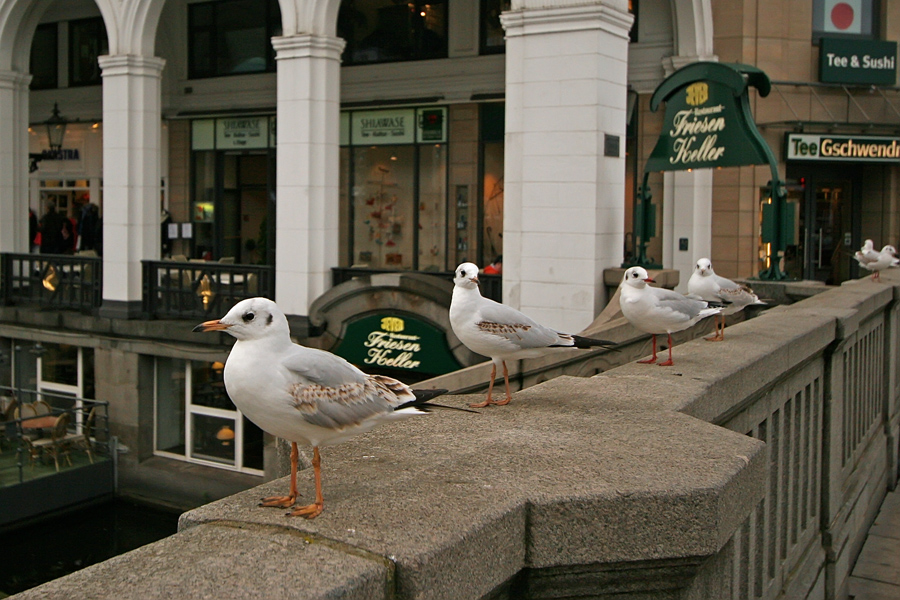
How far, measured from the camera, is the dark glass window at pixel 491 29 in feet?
67.3

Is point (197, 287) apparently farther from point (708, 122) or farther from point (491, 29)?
point (708, 122)

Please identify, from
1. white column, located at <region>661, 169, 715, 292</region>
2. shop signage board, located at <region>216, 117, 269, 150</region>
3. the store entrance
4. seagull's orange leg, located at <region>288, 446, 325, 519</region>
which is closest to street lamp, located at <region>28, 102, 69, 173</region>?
shop signage board, located at <region>216, 117, 269, 150</region>

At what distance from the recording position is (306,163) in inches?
620

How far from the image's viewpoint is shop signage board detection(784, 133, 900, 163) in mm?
19703

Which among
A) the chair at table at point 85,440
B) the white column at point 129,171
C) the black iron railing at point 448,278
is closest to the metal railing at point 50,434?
the chair at table at point 85,440

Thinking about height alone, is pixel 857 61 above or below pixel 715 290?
above

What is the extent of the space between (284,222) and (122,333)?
4463 mm

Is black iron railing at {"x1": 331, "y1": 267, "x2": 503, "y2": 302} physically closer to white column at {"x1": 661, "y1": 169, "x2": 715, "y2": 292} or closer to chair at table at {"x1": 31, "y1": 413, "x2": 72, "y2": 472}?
white column at {"x1": 661, "y1": 169, "x2": 715, "y2": 292}

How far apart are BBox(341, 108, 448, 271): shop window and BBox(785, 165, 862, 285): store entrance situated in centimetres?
768

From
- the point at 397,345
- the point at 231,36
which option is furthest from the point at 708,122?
the point at 231,36

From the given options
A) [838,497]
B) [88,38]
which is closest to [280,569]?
[838,497]

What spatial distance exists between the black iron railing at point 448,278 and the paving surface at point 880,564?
6.71m

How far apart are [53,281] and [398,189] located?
7.57 m

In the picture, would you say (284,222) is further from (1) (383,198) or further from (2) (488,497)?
(2) (488,497)
